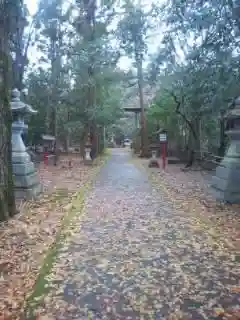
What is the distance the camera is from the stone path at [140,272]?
3.04m

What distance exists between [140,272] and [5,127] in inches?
144

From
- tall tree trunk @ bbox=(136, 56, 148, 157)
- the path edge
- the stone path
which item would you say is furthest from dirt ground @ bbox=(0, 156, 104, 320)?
tall tree trunk @ bbox=(136, 56, 148, 157)

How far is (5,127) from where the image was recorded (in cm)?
609

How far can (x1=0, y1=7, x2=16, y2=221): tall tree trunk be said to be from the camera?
6.00 metres

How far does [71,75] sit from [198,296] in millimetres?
16595

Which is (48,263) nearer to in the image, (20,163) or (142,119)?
(20,163)

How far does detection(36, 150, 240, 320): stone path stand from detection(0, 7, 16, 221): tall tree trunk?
1.36m

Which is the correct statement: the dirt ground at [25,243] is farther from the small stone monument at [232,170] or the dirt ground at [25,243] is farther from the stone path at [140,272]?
the small stone monument at [232,170]

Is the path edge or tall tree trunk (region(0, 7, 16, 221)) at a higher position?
tall tree trunk (region(0, 7, 16, 221))

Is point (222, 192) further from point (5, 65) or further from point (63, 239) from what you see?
point (5, 65)

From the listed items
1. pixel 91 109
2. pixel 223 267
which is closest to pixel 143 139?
pixel 91 109

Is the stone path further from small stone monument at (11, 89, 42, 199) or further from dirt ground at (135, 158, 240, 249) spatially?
small stone monument at (11, 89, 42, 199)

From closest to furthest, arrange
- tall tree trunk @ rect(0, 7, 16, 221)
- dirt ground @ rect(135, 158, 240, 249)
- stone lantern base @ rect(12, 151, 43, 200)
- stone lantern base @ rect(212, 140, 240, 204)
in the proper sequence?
dirt ground @ rect(135, 158, 240, 249)
tall tree trunk @ rect(0, 7, 16, 221)
stone lantern base @ rect(212, 140, 240, 204)
stone lantern base @ rect(12, 151, 43, 200)

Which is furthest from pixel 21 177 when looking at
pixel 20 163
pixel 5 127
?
pixel 5 127
